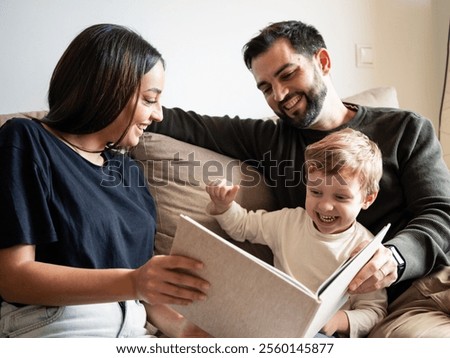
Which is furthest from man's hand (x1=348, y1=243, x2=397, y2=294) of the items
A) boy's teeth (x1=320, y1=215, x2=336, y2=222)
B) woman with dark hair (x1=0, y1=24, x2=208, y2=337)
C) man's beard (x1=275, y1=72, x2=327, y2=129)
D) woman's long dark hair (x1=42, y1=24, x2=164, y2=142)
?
woman's long dark hair (x1=42, y1=24, x2=164, y2=142)

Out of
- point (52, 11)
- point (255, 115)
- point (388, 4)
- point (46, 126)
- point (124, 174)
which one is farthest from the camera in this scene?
point (388, 4)

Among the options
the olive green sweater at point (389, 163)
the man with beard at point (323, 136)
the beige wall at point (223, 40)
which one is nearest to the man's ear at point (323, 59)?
the man with beard at point (323, 136)

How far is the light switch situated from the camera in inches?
83.7

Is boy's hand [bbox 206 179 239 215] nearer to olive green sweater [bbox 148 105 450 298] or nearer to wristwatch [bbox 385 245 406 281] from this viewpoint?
olive green sweater [bbox 148 105 450 298]

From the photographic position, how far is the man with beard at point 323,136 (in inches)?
49.5

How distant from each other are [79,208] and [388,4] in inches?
68.1

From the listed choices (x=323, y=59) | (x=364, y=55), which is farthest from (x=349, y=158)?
(x=364, y=55)

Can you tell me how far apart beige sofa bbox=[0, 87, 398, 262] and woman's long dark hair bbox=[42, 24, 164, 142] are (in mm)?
309

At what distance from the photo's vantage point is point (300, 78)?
4.78 ft

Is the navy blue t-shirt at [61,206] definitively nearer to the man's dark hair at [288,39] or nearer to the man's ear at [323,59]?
the man's dark hair at [288,39]

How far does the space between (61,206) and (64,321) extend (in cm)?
22

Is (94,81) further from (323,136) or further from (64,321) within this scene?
(323,136)

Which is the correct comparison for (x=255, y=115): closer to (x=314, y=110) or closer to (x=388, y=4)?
(x=314, y=110)
